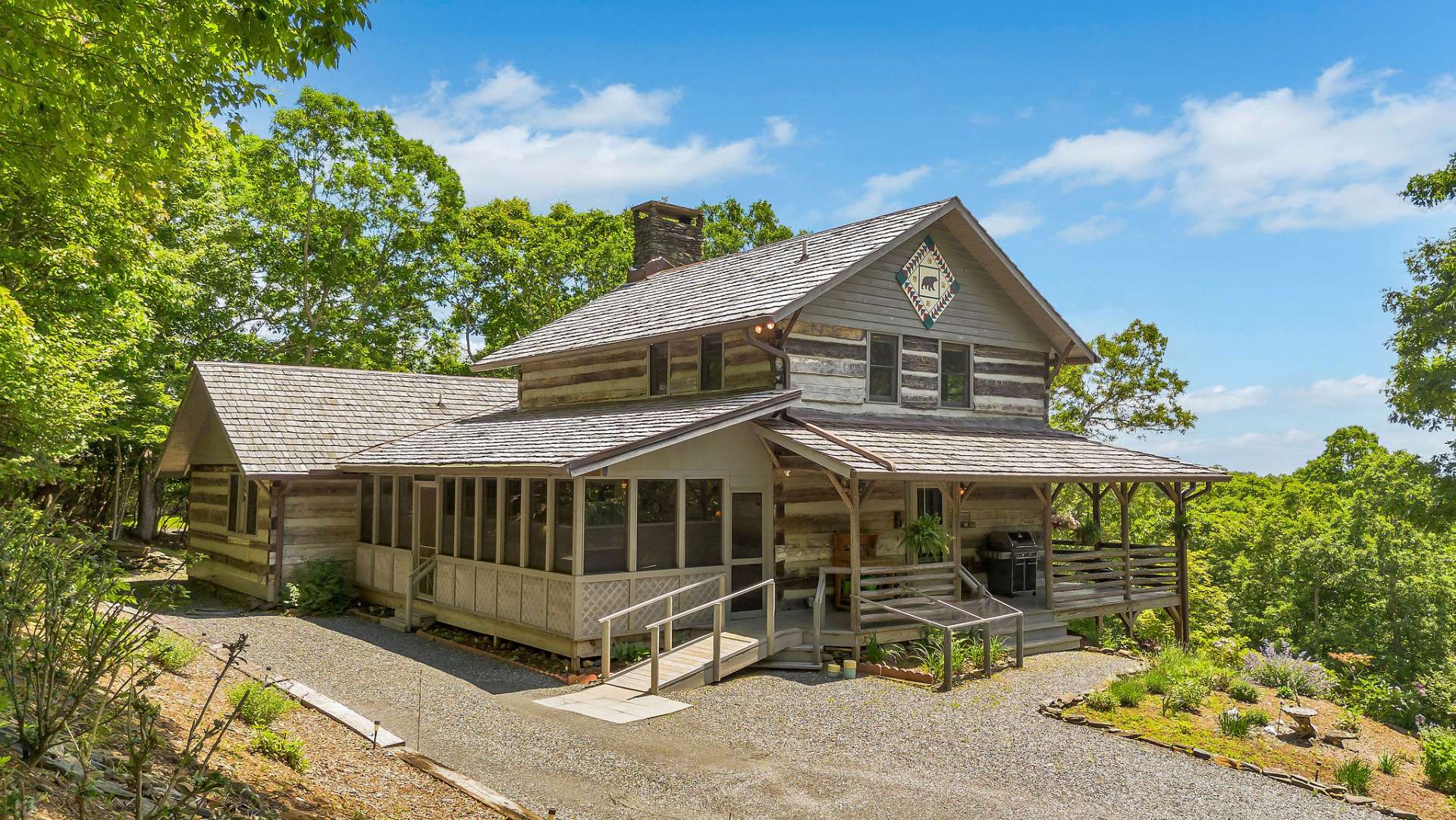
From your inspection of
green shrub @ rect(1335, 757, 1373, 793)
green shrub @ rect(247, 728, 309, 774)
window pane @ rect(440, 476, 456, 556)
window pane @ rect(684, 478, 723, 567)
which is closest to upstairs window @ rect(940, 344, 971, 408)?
window pane @ rect(684, 478, 723, 567)

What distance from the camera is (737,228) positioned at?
4297cm

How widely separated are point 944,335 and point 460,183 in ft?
85.0

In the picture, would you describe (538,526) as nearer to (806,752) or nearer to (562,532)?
(562,532)

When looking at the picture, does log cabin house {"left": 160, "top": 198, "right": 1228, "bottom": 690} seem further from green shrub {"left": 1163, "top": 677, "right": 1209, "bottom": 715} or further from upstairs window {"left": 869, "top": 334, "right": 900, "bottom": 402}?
green shrub {"left": 1163, "top": 677, "right": 1209, "bottom": 715}

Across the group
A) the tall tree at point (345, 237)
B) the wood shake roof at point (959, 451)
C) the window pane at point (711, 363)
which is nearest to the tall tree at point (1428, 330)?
the wood shake roof at point (959, 451)

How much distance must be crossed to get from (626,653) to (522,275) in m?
27.0

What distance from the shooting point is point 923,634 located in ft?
48.6

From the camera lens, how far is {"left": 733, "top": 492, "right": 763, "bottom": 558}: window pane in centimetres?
1573

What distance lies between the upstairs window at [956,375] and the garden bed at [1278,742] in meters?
7.32

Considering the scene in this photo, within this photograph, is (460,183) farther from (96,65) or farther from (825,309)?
(96,65)

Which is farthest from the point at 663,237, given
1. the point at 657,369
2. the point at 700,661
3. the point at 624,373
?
the point at 700,661

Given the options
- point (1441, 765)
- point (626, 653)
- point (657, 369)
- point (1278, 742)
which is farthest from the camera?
point (657, 369)

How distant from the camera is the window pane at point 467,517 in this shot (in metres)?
16.9

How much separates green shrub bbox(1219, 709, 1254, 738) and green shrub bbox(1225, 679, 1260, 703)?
1854mm
